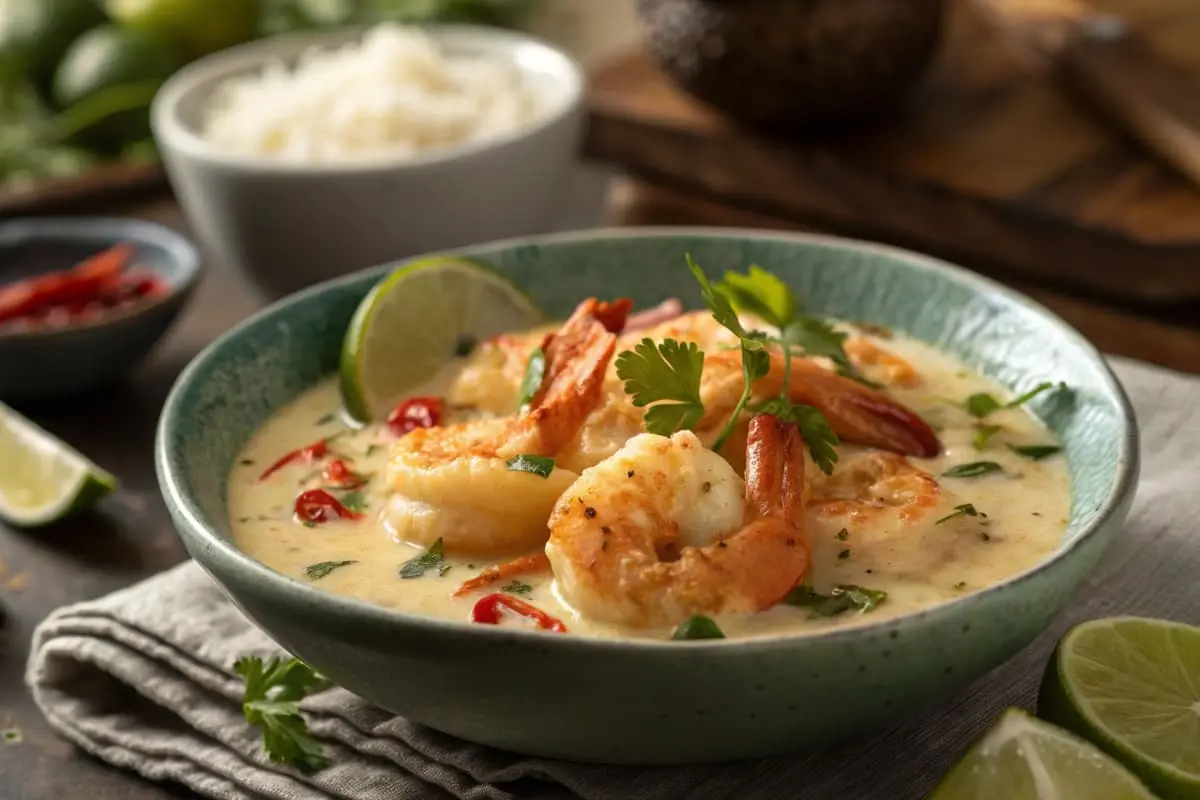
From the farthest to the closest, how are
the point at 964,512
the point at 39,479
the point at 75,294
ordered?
the point at 75,294 → the point at 39,479 → the point at 964,512

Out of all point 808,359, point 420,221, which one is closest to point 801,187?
point 420,221

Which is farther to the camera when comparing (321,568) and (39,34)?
(39,34)

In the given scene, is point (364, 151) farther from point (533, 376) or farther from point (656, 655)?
point (656, 655)

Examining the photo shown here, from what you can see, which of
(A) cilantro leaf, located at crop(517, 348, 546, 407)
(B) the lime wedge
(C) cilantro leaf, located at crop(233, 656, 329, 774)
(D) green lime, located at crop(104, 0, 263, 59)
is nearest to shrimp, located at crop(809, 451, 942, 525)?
(A) cilantro leaf, located at crop(517, 348, 546, 407)

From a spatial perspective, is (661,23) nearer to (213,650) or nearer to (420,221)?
(420,221)

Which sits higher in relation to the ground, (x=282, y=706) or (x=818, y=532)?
(x=818, y=532)

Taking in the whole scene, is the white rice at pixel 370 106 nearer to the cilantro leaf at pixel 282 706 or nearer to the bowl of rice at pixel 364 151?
the bowl of rice at pixel 364 151

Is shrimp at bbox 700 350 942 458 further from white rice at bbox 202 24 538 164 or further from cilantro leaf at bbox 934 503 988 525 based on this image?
white rice at bbox 202 24 538 164

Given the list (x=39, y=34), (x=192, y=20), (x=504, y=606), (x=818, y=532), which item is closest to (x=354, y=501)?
(x=504, y=606)
